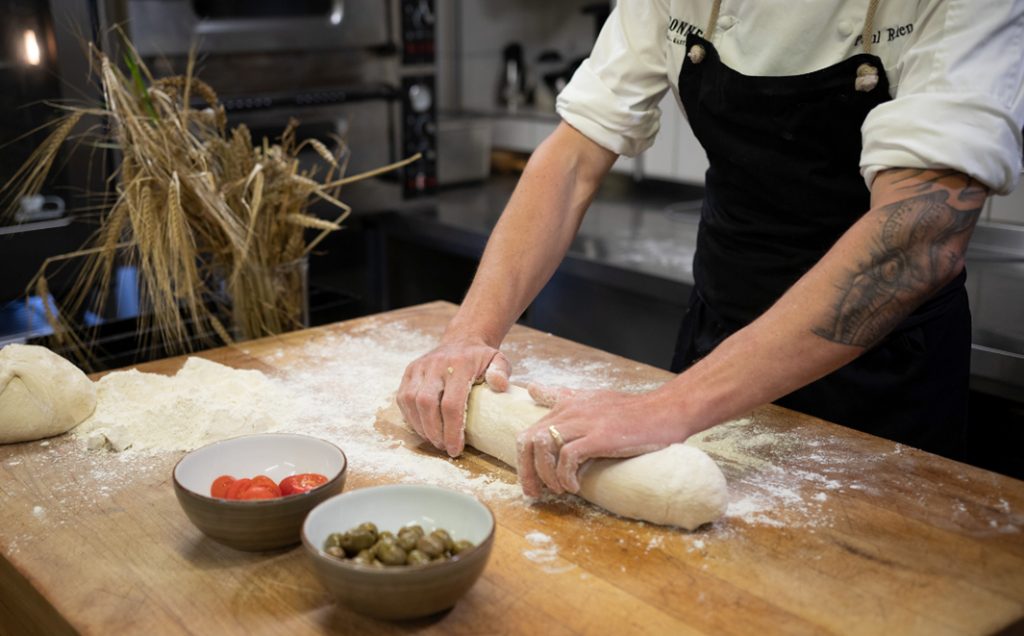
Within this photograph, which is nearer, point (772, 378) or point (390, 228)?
point (772, 378)

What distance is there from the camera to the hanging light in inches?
81.1

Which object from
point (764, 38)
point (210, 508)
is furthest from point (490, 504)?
point (764, 38)

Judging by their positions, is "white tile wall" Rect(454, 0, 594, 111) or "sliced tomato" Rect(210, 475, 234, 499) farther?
"white tile wall" Rect(454, 0, 594, 111)

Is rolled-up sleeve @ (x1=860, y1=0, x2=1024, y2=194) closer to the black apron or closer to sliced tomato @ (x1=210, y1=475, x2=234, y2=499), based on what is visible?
the black apron

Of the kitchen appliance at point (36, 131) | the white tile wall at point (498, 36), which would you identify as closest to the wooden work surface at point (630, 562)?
the kitchen appliance at point (36, 131)

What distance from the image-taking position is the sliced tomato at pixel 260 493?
1059 mm

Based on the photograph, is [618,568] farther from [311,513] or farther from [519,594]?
[311,513]

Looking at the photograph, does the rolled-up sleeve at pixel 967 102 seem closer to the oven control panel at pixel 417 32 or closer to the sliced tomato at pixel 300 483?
the sliced tomato at pixel 300 483

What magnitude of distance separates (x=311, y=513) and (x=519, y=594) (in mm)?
211

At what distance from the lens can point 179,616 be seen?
0.94 meters

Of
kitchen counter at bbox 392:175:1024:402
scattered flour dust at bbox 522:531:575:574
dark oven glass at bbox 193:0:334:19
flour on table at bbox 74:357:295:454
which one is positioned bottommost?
kitchen counter at bbox 392:175:1024:402

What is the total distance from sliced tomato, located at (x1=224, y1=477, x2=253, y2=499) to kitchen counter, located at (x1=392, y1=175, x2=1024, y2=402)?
1241 mm

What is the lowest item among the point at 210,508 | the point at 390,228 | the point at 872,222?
the point at 390,228

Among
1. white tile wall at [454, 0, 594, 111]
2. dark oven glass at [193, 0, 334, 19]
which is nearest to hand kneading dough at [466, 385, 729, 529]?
dark oven glass at [193, 0, 334, 19]
